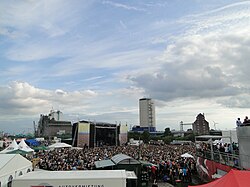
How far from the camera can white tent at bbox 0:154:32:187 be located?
446 inches

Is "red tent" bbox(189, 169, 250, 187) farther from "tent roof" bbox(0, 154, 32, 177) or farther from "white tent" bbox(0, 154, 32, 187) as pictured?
"tent roof" bbox(0, 154, 32, 177)

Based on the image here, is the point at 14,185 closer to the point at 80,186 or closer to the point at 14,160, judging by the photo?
the point at 80,186

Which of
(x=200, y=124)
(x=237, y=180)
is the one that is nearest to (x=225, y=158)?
(x=237, y=180)

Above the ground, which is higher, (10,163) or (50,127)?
(50,127)

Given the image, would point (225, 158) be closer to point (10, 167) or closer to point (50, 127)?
point (10, 167)

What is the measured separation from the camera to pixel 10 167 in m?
12.1

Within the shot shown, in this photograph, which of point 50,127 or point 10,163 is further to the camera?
point 50,127

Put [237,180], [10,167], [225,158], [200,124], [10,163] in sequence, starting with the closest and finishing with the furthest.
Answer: [237,180] < [10,167] < [10,163] < [225,158] < [200,124]

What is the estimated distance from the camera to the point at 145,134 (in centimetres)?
12112

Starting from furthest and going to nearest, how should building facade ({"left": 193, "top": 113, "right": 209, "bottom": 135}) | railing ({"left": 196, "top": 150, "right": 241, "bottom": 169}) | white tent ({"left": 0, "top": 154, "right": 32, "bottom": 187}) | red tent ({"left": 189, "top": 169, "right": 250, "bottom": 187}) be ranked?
building facade ({"left": 193, "top": 113, "right": 209, "bottom": 135}), railing ({"left": 196, "top": 150, "right": 241, "bottom": 169}), white tent ({"left": 0, "top": 154, "right": 32, "bottom": 187}), red tent ({"left": 189, "top": 169, "right": 250, "bottom": 187})

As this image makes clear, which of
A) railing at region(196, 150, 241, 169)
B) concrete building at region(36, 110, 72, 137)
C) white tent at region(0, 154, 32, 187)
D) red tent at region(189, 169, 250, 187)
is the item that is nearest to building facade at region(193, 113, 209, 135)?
concrete building at region(36, 110, 72, 137)

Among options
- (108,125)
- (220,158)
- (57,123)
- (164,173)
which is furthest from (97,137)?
(57,123)

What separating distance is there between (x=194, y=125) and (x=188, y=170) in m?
184

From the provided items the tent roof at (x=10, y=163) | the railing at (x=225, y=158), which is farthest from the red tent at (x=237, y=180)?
the tent roof at (x=10, y=163)
